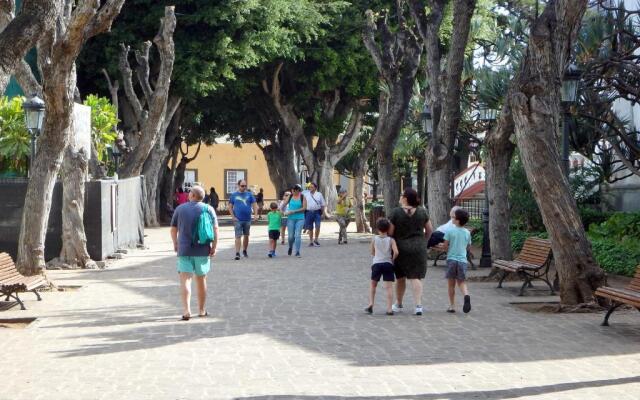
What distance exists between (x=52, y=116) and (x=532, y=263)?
7.33 metres

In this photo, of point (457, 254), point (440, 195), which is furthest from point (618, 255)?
point (457, 254)

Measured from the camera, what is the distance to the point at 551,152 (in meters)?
14.5

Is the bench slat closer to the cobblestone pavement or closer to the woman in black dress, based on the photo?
the cobblestone pavement

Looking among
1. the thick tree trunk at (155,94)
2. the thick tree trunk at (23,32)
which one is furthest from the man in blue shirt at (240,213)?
the thick tree trunk at (23,32)

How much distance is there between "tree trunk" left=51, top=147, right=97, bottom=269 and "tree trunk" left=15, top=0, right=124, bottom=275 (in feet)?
10.3

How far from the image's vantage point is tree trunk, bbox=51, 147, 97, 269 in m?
21.1

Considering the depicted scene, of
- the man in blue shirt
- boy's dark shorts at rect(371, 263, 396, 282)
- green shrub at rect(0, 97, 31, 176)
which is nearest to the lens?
boy's dark shorts at rect(371, 263, 396, 282)

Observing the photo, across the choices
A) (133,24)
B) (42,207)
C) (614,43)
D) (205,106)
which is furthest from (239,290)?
(205,106)

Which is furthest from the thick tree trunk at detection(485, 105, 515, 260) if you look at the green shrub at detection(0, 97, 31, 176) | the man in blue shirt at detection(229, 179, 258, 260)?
the green shrub at detection(0, 97, 31, 176)

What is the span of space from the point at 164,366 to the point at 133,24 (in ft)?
84.1

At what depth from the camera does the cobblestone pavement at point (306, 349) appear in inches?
354

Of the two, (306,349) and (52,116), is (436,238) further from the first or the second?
(52,116)

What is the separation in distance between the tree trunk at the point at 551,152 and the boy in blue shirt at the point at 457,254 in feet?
3.53

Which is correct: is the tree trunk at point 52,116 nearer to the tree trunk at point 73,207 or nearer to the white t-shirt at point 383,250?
the tree trunk at point 73,207
